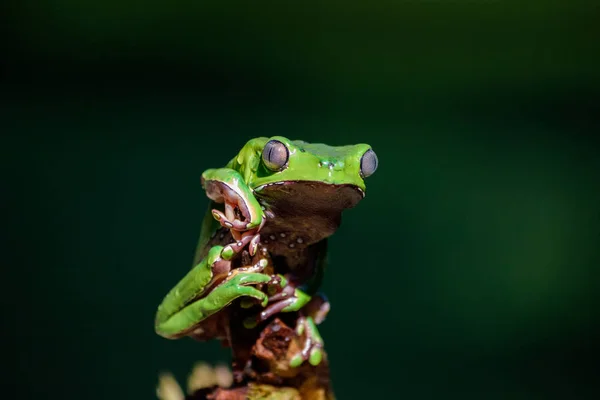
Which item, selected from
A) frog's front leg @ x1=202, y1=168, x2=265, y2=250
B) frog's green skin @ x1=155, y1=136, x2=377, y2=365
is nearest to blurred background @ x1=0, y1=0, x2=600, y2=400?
frog's green skin @ x1=155, y1=136, x2=377, y2=365

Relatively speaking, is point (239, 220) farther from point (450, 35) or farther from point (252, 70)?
point (450, 35)

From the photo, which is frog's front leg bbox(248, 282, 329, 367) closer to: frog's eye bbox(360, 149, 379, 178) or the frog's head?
the frog's head

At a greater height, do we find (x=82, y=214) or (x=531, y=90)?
(x=531, y=90)

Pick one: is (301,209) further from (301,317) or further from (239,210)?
(301,317)

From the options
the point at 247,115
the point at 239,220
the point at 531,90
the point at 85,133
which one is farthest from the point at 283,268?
the point at 531,90

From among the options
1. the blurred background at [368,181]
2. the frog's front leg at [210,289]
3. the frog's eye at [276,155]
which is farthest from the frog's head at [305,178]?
the blurred background at [368,181]

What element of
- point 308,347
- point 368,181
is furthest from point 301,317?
point 368,181
